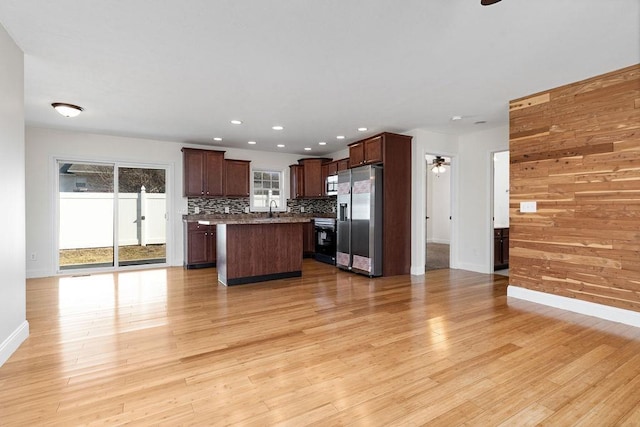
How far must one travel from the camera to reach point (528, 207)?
3916 mm

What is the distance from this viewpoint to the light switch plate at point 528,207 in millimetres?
3852

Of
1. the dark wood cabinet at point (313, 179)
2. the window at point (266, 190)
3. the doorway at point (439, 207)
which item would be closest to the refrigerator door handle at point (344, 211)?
the dark wood cabinet at point (313, 179)

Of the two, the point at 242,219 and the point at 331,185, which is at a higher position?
the point at 331,185

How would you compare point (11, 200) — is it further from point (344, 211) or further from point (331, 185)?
point (331, 185)

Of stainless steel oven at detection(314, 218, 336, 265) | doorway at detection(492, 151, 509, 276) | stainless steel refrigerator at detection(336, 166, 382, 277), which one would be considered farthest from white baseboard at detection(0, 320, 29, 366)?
doorway at detection(492, 151, 509, 276)

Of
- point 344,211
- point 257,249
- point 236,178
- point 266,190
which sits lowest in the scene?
point 257,249

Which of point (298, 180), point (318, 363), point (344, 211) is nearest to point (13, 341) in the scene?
point (318, 363)

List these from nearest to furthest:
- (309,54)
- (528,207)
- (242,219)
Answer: (309,54) < (528,207) < (242,219)

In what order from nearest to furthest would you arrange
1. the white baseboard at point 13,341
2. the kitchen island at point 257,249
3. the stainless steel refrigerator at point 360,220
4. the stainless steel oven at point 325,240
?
the white baseboard at point 13,341 < the kitchen island at point 257,249 < the stainless steel refrigerator at point 360,220 < the stainless steel oven at point 325,240

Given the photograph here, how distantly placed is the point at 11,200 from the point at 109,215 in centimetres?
374

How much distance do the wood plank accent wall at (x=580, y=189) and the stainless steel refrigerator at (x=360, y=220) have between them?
1956mm

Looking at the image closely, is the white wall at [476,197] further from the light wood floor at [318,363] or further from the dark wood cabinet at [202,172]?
the dark wood cabinet at [202,172]

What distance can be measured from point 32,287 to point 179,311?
2911 mm

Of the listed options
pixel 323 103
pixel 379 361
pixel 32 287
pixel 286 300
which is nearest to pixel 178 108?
pixel 323 103
